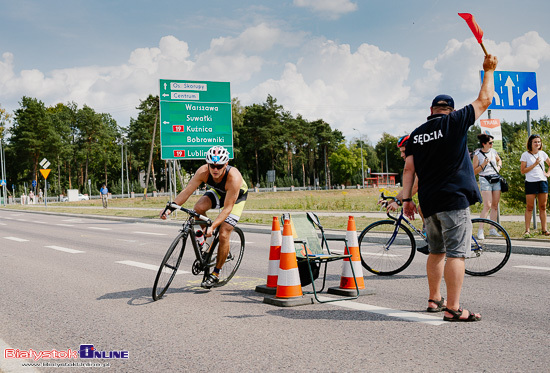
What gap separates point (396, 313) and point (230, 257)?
2589 mm

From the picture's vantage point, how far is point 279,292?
5676 mm

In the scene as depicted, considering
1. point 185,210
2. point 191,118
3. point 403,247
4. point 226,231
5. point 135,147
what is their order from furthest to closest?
point 135,147 < point 191,118 < point 403,247 < point 226,231 < point 185,210

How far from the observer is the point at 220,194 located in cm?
657

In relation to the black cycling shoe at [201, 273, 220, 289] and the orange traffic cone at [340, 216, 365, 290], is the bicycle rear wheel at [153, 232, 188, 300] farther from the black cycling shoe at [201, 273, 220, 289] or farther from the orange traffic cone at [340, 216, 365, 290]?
the orange traffic cone at [340, 216, 365, 290]

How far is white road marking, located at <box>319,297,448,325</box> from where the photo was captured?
4863 millimetres

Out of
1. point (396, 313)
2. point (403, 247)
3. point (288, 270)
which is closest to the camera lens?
point (396, 313)

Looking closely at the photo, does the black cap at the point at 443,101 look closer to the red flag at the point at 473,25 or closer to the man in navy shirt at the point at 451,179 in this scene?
the man in navy shirt at the point at 451,179

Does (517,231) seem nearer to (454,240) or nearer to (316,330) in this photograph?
(454,240)

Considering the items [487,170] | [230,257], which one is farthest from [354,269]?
[487,170]

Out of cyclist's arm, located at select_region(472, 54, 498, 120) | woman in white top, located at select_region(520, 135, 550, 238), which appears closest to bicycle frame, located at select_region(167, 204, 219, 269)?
cyclist's arm, located at select_region(472, 54, 498, 120)

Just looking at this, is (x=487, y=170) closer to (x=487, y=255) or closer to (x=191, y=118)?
(x=487, y=255)

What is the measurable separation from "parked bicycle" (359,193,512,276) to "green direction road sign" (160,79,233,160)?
621 inches

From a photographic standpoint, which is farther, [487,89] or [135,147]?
[135,147]

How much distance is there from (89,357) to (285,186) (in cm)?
8413
